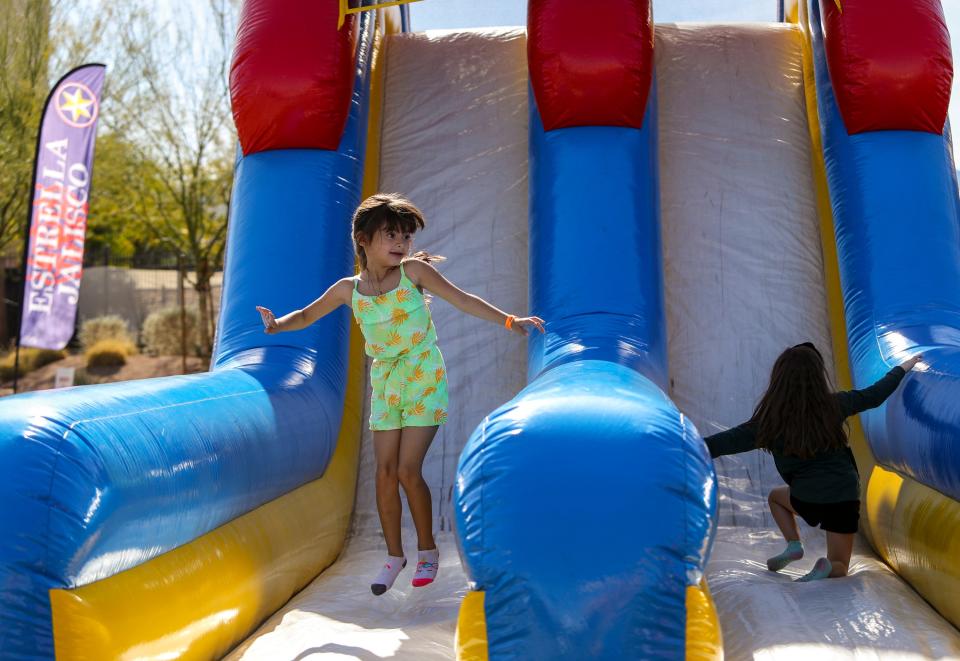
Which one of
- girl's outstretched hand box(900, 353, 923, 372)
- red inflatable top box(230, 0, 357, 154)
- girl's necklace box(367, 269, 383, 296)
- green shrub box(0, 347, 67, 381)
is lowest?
green shrub box(0, 347, 67, 381)

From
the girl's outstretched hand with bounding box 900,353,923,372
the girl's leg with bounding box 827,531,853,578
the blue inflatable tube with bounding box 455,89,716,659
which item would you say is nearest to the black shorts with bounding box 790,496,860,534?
the girl's leg with bounding box 827,531,853,578

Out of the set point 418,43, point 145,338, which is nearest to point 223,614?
point 418,43

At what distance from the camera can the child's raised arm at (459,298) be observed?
8.46 feet

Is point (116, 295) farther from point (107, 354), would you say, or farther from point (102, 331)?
point (107, 354)

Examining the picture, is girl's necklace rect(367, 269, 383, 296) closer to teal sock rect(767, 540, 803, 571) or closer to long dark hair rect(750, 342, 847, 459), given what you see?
long dark hair rect(750, 342, 847, 459)

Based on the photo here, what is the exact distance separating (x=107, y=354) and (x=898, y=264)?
1130 cm

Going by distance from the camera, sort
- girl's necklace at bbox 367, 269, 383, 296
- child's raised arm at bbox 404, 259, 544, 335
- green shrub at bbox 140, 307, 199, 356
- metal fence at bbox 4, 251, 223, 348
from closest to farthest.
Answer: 1. child's raised arm at bbox 404, 259, 544, 335
2. girl's necklace at bbox 367, 269, 383, 296
3. green shrub at bbox 140, 307, 199, 356
4. metal fence at bbox 4, 251, 223, 348

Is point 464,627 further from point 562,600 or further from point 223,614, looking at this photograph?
→ point 223,614

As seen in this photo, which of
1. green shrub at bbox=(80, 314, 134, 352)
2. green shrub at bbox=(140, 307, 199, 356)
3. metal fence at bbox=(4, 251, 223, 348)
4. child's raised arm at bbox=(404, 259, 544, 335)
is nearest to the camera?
child's raised arm at bbox=(404, 259, 544, 335)

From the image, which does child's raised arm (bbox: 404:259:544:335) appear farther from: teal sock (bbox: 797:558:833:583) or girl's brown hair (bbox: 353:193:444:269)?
teal sock (bbox: 797:558:833:583)

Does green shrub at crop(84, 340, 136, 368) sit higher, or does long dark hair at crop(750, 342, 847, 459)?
long dark hair at crop(750, 342, 847, 459)

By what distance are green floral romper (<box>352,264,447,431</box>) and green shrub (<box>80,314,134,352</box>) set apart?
11.7 metres

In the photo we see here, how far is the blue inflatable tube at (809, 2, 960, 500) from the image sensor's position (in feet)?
8.80

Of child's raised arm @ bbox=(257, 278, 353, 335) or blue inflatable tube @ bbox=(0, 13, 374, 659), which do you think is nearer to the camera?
blue inflatable tube @ bbox=(0, 13, 374, 659)
